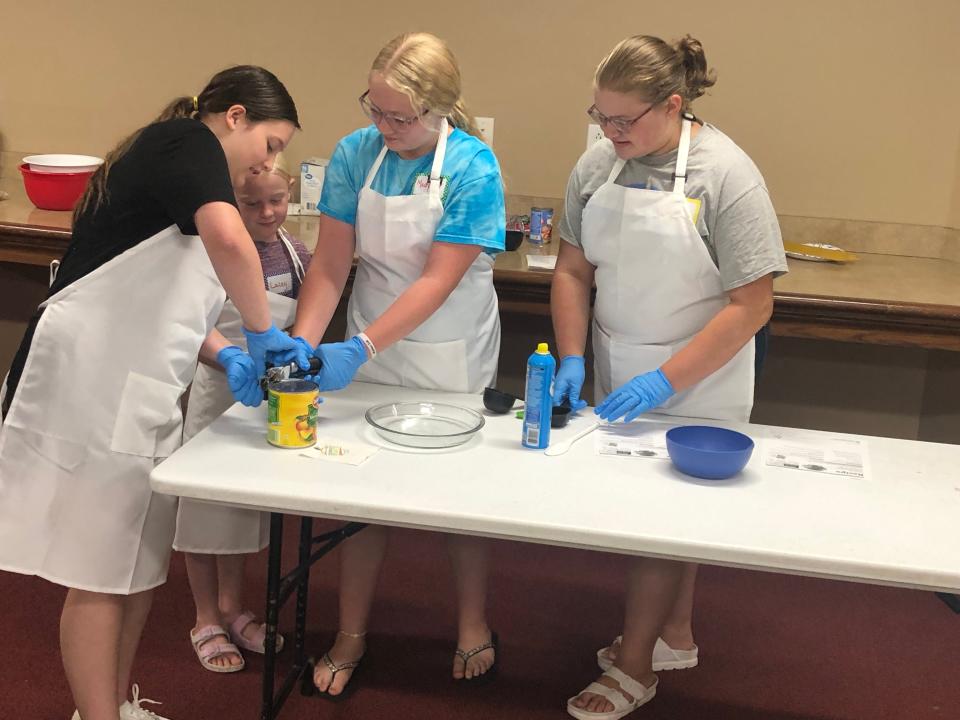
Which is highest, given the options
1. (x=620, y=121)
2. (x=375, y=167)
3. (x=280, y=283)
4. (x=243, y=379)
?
(x=620, y=121)

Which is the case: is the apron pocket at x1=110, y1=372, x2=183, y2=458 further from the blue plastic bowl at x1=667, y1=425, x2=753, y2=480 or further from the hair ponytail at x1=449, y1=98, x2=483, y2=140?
the blue plastic bowl at x1=667, y1=425, x2=753, y2=480

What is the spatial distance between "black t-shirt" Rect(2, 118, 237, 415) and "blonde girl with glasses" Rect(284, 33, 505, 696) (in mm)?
382

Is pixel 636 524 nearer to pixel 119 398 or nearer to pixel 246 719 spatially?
pixel 119 398

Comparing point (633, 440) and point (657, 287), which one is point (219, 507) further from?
point (657, 287)

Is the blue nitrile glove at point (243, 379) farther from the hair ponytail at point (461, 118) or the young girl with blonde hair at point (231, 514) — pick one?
the hair ponytail at point (461, 118)

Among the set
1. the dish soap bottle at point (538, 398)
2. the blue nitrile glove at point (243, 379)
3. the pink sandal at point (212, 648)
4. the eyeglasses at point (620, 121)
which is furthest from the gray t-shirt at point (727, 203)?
the pink sandal at point (212, 648)

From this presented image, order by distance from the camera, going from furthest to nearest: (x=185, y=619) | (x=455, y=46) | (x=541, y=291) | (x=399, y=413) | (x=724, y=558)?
1. (x=455, y=46)
2. (x=541, y=291)
3. (x=185, y=619)
4. (x=399, y=413)
5. (x=724, y=558)

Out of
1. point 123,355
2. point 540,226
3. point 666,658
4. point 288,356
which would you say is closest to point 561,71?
point 540,226

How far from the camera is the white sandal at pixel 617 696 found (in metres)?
2.20

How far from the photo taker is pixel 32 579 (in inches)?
104

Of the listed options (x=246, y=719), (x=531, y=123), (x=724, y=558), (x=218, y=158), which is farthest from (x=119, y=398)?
(x=531, y=123)

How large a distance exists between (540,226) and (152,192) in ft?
5.60

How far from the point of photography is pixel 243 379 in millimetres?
1853

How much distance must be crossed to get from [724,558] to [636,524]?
0.45 ft
